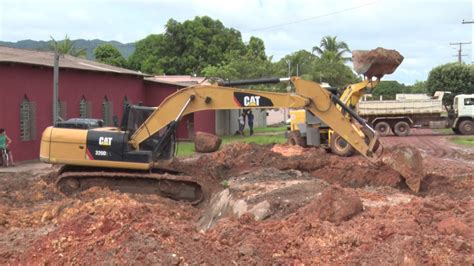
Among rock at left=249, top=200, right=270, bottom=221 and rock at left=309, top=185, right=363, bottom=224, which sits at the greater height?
rock at left=309, top=185, right=363, bottom=224

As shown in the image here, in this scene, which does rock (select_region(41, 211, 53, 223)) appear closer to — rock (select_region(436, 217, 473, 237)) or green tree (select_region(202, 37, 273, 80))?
rock (select_region(436, 217, 473, 237))

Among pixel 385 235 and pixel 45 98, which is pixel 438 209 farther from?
pixel 45 98

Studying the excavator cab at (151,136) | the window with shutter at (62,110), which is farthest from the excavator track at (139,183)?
the window with shutter at (62,110)

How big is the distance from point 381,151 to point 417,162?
2.96 feet

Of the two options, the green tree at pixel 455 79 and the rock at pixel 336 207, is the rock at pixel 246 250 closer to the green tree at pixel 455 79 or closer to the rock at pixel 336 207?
the rock at pixel 336 207

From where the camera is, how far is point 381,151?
14.0 m

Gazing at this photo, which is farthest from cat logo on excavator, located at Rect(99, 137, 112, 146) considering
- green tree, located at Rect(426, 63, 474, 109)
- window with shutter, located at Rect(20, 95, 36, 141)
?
green tree, located at Rect(426, 63, 474, 109)

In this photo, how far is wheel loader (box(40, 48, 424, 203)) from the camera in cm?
1389

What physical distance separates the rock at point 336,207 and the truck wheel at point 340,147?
1105cm

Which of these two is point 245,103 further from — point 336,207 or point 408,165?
point 336,207

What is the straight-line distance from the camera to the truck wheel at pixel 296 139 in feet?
76.9

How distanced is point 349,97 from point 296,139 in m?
5.47

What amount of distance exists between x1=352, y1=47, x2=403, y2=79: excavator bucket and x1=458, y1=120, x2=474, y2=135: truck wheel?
70.7 feet

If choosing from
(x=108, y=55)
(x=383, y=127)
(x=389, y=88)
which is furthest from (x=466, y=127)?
(x=389, y=88)
